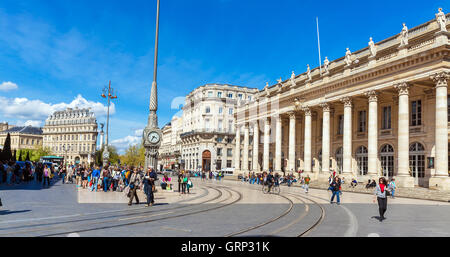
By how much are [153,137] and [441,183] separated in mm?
19234

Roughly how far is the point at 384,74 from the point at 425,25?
524 centimetres

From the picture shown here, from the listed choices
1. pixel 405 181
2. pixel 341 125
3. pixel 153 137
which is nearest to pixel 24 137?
pixel 341 125

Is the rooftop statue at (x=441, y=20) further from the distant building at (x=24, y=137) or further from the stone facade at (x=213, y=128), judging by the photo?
the distant building at (x=24, y=137)

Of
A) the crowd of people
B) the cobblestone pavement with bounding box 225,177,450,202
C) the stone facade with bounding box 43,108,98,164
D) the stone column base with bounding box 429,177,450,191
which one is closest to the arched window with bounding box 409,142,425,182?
the cobblestone pavement with bounding box 225,177,450,202

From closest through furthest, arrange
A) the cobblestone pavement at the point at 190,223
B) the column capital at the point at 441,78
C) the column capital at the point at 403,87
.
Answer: the cobblestone pavement at the point at 190,223
the column capital at the point at 441,78
the column capital at the point at 403,87

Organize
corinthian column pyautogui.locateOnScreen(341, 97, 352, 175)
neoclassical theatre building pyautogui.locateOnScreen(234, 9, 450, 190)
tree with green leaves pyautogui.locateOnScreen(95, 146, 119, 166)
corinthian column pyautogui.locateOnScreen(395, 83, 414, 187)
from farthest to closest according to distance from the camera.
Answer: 1. tree with green leaves pyautogui.locateOnScreen(95, 146, 119, 166)
2. corinthian column pyautogui.locateOnScreen(341, 97, 352, 175)
3. corinthian column pyautogui.locateOnScreen(395, 83, 414, 187)
4. neoclassical theatre building pyautogui.locateOnScreen(234, 9, 450, 190)

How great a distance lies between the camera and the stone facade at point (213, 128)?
74375 mm

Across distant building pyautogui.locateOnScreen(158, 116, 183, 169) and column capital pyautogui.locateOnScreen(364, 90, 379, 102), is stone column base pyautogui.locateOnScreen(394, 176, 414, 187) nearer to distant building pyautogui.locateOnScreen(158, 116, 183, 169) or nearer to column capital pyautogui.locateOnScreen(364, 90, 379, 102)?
column capital pyautogui.locateOnScreen(364, 90, 379, 102)

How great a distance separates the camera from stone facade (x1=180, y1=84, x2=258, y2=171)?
244 ft

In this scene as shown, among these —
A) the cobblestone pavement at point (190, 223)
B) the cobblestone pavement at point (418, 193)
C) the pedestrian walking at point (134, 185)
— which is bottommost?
the cobblestone pavement at point (418, 193)

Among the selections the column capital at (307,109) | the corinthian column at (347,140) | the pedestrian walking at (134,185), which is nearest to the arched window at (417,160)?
the corinthian column at (347,140)
